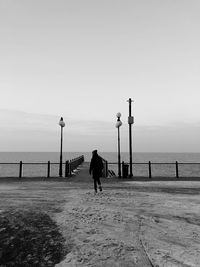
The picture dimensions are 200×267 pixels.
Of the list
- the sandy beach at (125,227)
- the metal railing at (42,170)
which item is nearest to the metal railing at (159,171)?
the metal railing at (42,170)

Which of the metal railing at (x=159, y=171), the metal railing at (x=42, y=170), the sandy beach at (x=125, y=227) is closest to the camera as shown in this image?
the sandy beach at (x=125, y=227)

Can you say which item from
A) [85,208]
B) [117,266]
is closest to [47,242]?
[117,266]

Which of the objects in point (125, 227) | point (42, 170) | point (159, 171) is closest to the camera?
point (125, 227)

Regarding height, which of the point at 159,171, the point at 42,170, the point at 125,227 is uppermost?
the point at 125,227

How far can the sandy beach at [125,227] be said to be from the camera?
13.9ft

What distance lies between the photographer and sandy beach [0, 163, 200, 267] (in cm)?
424

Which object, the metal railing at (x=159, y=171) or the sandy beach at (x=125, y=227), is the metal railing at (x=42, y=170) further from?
the sandy beach at (x=125, y=227)

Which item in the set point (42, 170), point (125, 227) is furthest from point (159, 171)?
point (125, 227)

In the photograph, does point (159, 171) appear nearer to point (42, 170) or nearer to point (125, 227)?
point (42, 170)

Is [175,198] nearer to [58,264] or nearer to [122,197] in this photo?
[122,197]

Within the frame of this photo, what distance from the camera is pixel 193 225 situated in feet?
19.9

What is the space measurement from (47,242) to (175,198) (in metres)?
6.33

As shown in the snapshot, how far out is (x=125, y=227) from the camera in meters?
5.91

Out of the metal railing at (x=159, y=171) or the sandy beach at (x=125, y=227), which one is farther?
the metal railing at (x=159, y=171)
